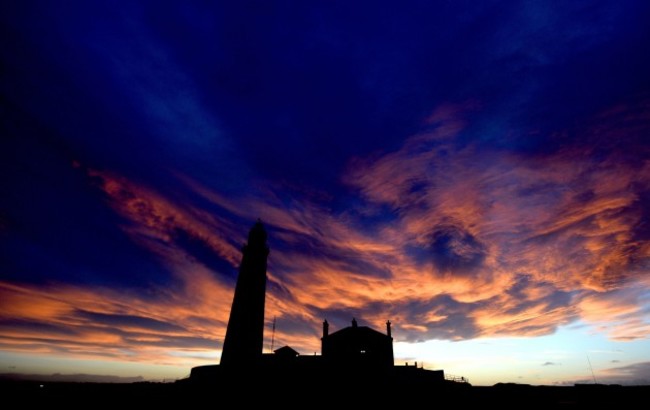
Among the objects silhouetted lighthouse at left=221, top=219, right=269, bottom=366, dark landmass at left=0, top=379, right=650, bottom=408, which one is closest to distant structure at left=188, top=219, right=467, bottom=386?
silhouetted lighthouse at left=221, top=219, right=269, bottom=366

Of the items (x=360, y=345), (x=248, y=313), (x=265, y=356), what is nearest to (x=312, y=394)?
(x=248, y=313)

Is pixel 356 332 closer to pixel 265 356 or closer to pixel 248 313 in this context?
pixel 265 356

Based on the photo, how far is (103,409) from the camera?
25688mm

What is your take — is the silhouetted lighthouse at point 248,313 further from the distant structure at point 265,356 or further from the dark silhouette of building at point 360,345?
the dark silhouette of building at point 360,345

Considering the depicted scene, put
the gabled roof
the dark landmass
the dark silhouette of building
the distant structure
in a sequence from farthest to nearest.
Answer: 1. the gabled roof
2. the dark silhouette of building
3. the distant structure
4. the dark landmass

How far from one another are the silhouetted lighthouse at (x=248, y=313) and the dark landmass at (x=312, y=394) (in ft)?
8.64

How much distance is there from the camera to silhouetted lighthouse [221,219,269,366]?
107 ft

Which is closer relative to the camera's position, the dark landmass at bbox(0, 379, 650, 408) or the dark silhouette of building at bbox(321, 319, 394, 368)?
the dark landmass at bbox(0, 379, 650, 408)

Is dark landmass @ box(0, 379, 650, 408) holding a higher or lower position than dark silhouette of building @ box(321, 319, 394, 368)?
lower

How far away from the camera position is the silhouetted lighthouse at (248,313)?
32.7 meters

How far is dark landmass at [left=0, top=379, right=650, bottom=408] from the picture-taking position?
26.4 m

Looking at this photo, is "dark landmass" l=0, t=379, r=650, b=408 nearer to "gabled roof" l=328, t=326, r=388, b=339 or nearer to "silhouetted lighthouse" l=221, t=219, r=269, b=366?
"silhouetted lighthouse" l=221, t=219, r=269, b=366

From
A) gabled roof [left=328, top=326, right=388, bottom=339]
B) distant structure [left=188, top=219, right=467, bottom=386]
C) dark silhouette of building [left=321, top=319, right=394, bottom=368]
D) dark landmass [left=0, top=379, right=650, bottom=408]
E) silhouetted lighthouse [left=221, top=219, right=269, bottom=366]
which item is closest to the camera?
dark landmass [left=0, top=379, right=650, bottom=408]

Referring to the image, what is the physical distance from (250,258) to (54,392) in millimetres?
20616
